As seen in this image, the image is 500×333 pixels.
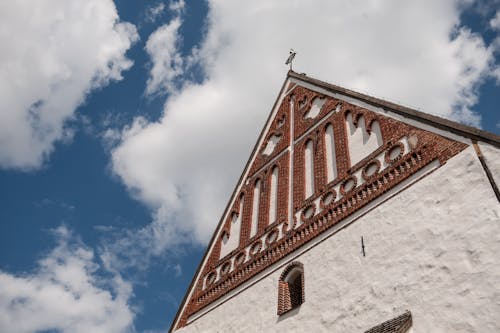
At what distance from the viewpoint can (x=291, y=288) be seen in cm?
1055

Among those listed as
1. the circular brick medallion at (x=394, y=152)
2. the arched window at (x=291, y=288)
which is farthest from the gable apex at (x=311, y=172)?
the arched window at (x=291, y=288)

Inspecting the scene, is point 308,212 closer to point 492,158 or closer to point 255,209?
point 255,209

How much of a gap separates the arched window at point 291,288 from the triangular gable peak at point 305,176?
49 centimetres

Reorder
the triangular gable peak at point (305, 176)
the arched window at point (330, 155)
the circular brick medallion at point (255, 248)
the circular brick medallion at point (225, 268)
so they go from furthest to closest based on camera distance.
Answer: the circular brick medallion at point (225, 268)
the circular brick medallion at point (255, 248)
the arched window at point (330, 155)
the triangular gable peak at point (305, 176)

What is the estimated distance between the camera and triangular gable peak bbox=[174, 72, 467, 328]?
9.78m

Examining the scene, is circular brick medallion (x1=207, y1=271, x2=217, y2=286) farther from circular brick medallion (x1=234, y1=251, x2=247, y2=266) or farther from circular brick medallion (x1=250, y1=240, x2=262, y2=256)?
circular brick medallion (x1=250, y1=240, x2=262, y2=256)

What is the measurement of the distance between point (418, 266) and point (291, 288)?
131 inches

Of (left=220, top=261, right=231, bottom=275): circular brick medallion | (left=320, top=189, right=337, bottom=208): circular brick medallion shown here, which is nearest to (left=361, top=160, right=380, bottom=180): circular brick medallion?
(left=320, top=189, right=337, bottom=208): circular brick medallion

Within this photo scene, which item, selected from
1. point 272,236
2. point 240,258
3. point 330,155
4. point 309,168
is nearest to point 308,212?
point 272,236

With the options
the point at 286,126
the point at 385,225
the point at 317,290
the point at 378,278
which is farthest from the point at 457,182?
the point at 286,126

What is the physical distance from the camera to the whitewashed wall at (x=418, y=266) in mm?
7133

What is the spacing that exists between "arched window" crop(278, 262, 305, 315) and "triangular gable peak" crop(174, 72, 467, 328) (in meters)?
0.49

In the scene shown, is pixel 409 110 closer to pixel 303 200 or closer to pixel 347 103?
pixel 347 103

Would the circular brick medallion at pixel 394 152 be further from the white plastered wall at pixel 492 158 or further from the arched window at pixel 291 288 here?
the arched window at pixel 291 288
